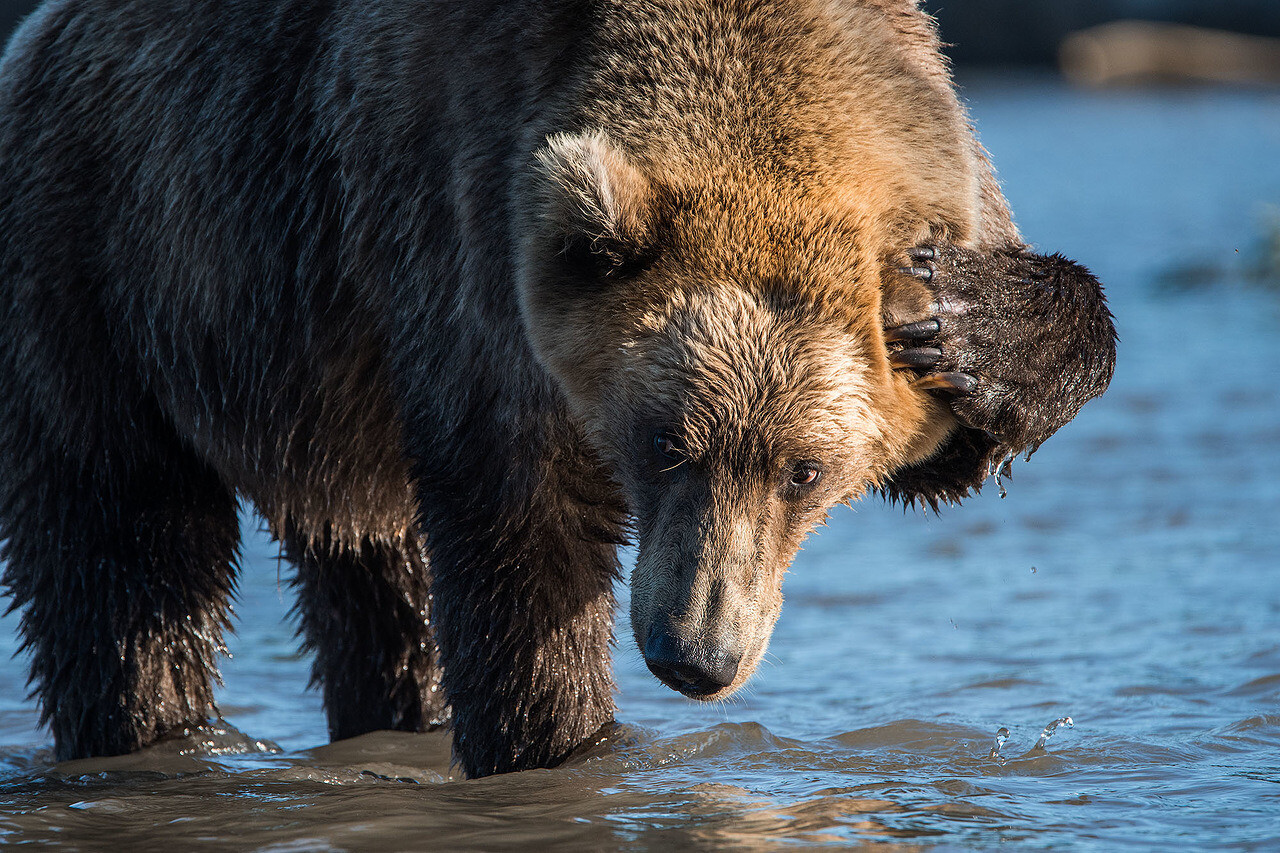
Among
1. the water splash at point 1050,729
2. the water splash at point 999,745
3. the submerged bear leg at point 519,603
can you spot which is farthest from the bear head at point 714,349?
the water splash at point 1050,729

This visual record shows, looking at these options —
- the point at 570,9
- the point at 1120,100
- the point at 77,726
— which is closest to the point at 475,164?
the point at 570,9

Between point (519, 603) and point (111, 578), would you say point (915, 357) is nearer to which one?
point (519, 603)

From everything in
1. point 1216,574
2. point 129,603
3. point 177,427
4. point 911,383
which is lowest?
point 1216,574

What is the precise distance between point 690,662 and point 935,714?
6.84 feet

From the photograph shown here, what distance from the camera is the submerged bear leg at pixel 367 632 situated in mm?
5664

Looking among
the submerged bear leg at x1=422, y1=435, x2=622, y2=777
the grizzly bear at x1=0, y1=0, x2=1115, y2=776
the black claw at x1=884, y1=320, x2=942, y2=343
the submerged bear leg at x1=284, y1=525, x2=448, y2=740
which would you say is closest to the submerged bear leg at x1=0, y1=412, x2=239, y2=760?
the grizzly bear at x1=0, y1=0, x2=1115, y2=776

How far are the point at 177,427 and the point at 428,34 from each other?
1.60m

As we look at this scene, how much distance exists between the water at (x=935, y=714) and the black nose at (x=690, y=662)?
0.43 m

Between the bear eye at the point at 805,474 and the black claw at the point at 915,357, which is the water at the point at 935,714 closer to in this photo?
the bear eye at the point at 805,474

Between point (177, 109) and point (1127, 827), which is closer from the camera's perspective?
point (1127, 827)

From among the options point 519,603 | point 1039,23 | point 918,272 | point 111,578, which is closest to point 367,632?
point 111,578

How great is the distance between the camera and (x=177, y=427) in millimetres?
5055

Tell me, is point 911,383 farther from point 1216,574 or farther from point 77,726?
point 1216,574

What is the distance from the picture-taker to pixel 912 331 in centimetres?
395
